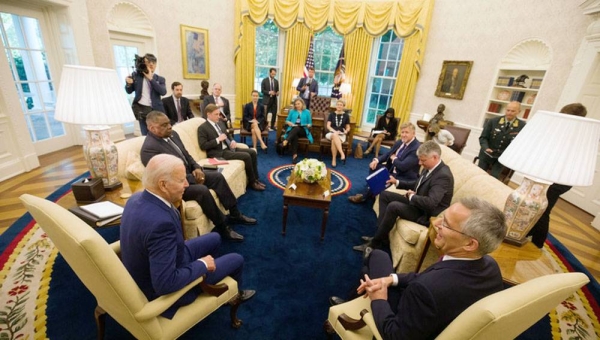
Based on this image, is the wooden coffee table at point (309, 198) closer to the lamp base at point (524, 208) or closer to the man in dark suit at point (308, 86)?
the lamp base at point (524, 208)

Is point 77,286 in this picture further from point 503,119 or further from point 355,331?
point 503,119

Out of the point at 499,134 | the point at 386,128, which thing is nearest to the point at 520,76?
the point at 499,134

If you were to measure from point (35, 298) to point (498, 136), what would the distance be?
5362 mm

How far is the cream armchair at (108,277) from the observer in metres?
1.05

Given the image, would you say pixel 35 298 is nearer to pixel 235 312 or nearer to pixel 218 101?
pixel 235 312

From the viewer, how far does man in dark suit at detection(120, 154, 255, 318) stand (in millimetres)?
1241

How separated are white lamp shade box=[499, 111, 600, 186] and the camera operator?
180 inches

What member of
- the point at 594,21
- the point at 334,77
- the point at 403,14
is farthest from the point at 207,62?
the point at 594,21

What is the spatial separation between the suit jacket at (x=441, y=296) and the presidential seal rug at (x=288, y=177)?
9.25ft

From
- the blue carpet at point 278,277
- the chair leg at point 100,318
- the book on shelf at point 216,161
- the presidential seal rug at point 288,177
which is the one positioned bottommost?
the blue carpet at point 278,277

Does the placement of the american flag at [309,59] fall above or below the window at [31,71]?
above

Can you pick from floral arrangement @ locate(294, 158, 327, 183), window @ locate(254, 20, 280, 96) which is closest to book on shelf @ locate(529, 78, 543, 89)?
floral arrangement @ locate(294, 158, 327, 183)

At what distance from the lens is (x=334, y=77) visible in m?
7.56

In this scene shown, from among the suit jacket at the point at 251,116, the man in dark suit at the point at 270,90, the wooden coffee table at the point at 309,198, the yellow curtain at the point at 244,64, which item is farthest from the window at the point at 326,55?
the wooden coffee table at the point at 309,198
